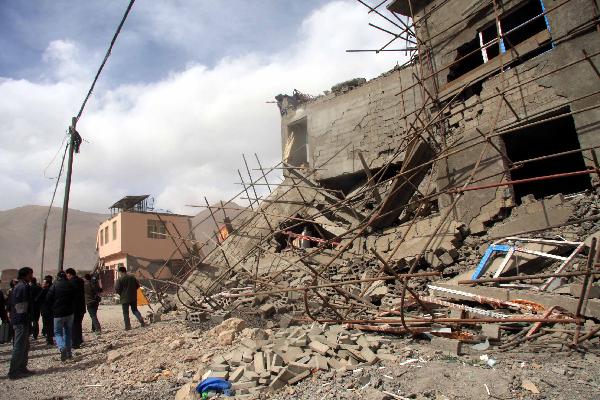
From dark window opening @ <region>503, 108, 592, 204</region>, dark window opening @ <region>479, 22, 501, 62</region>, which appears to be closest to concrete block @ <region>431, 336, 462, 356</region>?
dark window opening @ <region>503, 108, 592, 204</region>

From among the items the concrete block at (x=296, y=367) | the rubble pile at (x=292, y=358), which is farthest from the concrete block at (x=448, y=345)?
the concrete block at (x=296, y=367)

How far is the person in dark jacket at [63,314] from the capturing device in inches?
250

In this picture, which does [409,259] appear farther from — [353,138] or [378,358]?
[353,138]

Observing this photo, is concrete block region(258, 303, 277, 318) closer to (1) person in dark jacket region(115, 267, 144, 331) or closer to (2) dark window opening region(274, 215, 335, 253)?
(1) person in dark jacket region(115, 267, 144, 331)

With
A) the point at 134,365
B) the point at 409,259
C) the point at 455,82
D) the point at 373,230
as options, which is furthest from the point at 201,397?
the point at 455,82

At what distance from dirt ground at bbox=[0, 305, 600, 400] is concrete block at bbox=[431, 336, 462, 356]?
9 cm

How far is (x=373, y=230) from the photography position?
34.6ft

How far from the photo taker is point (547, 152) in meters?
10.1

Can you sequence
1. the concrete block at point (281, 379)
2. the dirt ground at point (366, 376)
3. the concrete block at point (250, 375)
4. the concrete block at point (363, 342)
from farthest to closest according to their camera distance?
the concrete block at point (363, 342), the concrete block at point (250, 375), the concrete block at point (281, 379), the dirt ground at point (366, 376)

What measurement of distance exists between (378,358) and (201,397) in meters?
1.91

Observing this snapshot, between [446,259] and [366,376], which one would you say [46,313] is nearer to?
[366,376]

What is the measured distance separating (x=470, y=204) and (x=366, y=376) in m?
6.10

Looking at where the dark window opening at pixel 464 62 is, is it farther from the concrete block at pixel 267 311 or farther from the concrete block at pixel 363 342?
the concrete block at pixel 363 342

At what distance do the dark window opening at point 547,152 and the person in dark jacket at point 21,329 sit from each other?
967cm
